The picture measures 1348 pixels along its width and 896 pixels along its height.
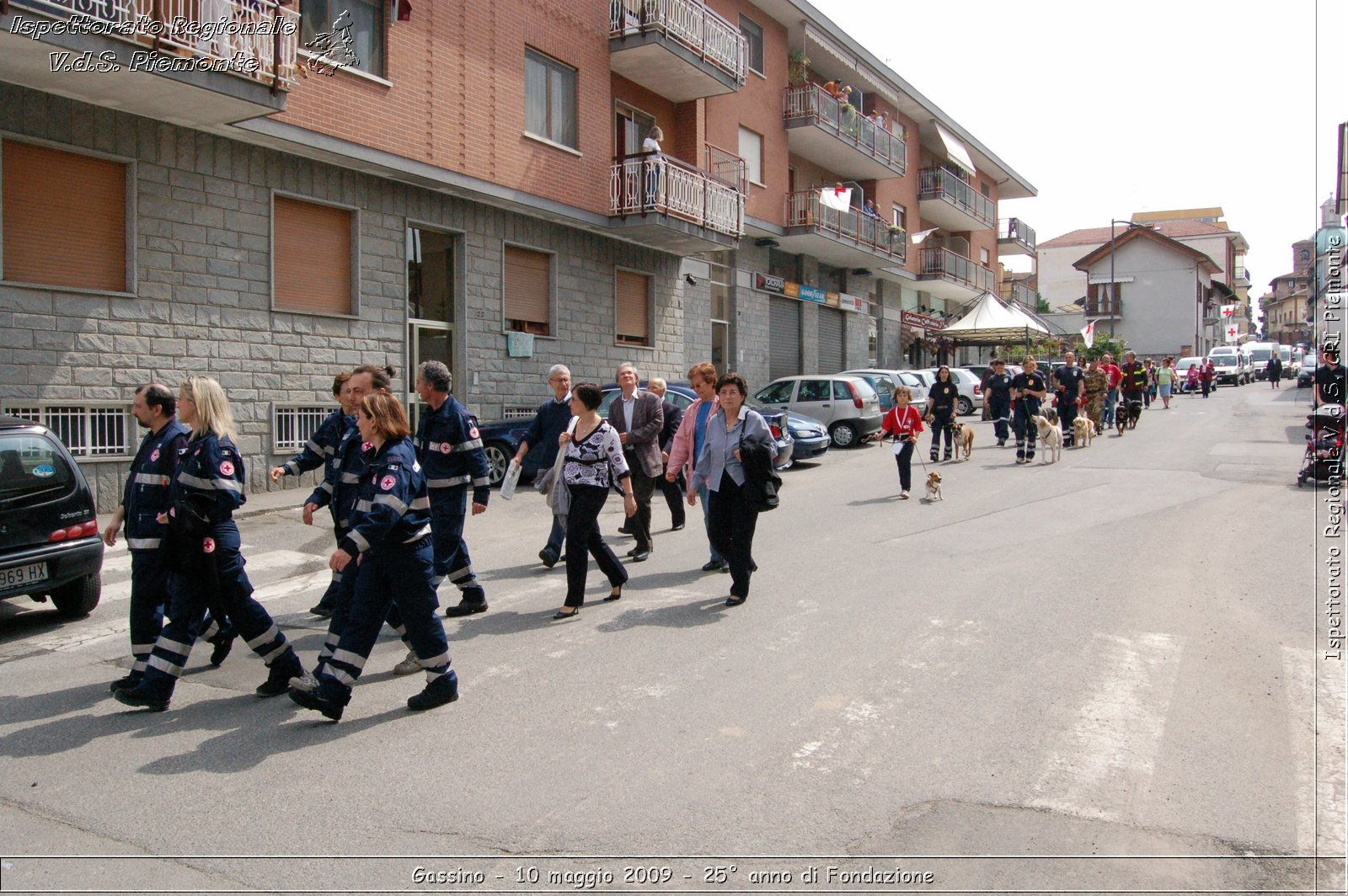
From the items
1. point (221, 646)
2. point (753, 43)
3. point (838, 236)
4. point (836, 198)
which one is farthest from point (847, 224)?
point (221, 646)

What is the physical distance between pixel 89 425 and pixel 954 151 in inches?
1218

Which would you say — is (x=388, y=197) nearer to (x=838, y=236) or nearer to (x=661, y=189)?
(x=661, y=189)

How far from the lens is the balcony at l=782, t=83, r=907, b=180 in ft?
85.4

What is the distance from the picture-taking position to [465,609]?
7062mm

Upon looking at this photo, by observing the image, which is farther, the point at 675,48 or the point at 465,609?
the point at 675,48

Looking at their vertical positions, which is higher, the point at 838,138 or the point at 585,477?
the point at 838,138

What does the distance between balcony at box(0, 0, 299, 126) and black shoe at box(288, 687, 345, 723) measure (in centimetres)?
847

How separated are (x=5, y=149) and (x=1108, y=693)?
40.0 feet

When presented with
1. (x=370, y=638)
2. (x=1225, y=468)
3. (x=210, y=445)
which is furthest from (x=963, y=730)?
(x=1225, y=468)

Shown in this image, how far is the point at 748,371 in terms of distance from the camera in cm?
2550

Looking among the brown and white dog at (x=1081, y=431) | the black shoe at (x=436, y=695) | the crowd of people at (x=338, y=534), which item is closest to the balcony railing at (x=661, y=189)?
the brown and white dog at (x=1081, y=431)

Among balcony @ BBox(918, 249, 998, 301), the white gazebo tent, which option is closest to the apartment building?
the white gazebo tent

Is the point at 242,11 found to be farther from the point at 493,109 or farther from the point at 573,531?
the point at 573,531

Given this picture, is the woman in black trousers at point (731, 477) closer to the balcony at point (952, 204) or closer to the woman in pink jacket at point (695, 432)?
the woman in pink jacket at point (695, 432)
